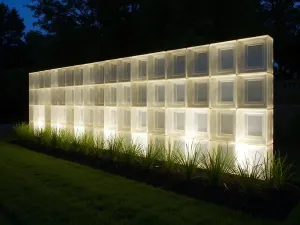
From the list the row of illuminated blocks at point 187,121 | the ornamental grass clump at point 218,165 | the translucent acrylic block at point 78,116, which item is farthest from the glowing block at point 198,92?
the translucent acrylic block at point 78,116

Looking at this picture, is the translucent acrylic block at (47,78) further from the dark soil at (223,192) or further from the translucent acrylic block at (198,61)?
the translucent acrylic block at (198,61)

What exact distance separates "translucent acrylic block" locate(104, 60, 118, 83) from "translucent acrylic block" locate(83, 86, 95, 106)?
662 mm

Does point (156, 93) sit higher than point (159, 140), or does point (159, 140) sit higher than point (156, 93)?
point (156, 93)

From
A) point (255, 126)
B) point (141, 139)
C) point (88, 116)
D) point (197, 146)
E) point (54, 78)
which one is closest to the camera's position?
point (255, 126)

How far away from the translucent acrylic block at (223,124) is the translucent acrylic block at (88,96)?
12.6 feet

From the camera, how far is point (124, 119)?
7320mm

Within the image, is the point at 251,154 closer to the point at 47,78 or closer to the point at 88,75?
the point at 88,75

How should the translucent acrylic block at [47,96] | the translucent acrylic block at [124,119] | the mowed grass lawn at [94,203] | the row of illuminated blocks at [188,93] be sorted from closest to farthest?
the mowed grass lawn at [94,203] < the row of illuminated blocks at [188,93] < the translucent acrylic block at [124,119] < the translucent acrylic block at [47,96]

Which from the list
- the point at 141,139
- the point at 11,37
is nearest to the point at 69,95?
the point at 141,139

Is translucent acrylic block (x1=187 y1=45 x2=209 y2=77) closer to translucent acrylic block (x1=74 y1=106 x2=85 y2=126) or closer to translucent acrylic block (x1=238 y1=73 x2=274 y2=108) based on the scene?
translucent acrylic block (x1=238 y1=73 x2=274 y2=108)

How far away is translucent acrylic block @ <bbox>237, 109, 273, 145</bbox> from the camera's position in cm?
480

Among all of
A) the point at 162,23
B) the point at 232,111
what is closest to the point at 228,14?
the point at 162,23

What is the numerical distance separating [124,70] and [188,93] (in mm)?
2108

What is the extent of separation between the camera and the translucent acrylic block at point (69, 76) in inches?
358
